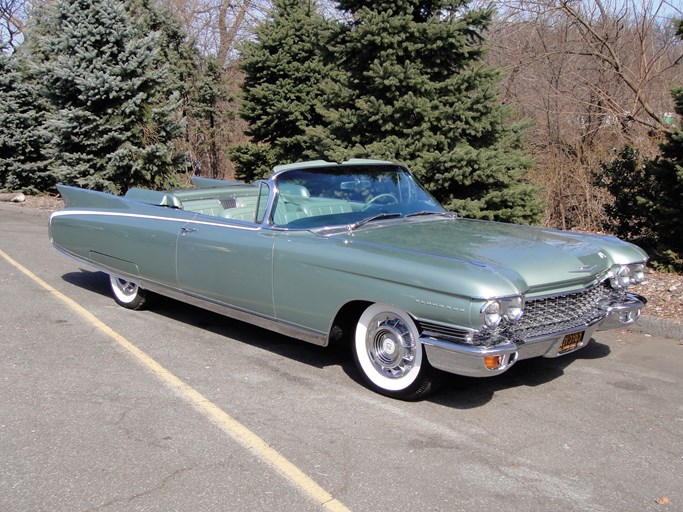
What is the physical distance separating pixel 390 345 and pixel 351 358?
105cm

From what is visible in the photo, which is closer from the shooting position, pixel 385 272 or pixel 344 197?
pixel 385 272

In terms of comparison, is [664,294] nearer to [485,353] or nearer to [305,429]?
[485,353]

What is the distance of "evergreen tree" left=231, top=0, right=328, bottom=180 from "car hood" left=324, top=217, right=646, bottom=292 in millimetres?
9416

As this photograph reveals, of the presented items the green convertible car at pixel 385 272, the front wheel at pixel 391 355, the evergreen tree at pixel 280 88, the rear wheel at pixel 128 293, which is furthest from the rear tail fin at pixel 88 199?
the evergreen tree at pixel 280 88

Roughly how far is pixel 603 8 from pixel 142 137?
10.9m

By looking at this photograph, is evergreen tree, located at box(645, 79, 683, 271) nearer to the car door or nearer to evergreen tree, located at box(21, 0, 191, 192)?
the car door

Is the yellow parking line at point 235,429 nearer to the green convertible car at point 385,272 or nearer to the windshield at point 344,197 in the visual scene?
the green convertible car at point 385,272

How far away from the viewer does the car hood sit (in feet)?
14.5

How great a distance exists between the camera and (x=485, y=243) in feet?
16.2

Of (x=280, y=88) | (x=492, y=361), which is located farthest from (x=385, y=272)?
(x=280, y=88)

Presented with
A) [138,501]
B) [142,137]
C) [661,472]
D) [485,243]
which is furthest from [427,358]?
[142,137]

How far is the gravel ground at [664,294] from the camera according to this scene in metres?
6.50

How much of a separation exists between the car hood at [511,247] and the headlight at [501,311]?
0.34 feet

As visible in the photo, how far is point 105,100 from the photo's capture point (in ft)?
53.1
